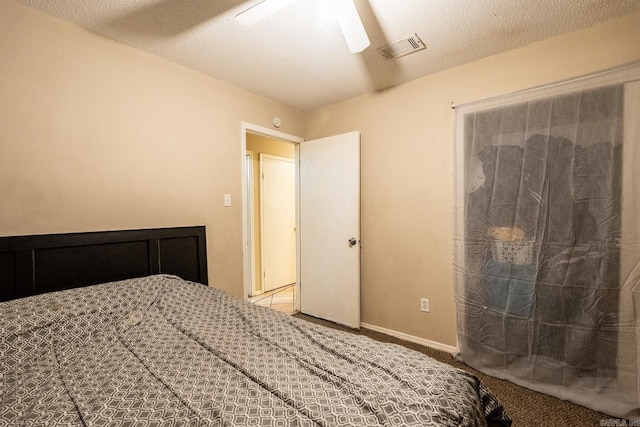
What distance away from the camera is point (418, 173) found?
2.57m

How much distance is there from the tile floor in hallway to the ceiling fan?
2.87 meters

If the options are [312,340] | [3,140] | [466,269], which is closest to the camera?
[312,340]

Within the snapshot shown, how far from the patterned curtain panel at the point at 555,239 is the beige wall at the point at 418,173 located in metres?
0.14

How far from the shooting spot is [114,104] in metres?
1.93

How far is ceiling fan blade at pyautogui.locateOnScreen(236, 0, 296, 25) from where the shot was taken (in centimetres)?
133

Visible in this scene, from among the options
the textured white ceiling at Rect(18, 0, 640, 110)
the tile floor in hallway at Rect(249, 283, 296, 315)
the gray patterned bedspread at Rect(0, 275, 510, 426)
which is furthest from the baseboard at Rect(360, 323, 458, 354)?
the textured white ceiling at Rect(18, 0, 640, 110)

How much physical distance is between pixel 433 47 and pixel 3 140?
262 centimetres

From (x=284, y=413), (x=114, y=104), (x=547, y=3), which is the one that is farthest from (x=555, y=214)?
(x=114, y=104)

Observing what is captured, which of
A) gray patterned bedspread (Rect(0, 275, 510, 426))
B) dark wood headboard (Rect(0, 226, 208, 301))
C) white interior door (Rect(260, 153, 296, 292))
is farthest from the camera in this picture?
white interior door (Rect(260, 153, 296, 292))

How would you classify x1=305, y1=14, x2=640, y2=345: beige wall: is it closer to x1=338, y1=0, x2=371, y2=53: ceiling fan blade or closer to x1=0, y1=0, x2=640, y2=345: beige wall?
x1=0, y1=0, x2=640, y2=345: beige wall

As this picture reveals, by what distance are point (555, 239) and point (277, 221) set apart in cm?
325

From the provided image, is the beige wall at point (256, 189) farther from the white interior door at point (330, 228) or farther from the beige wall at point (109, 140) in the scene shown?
the beige wall at point (109, 140)

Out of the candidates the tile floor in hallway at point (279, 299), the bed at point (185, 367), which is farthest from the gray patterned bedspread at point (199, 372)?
the tile floor in hallway at point (279, 299)

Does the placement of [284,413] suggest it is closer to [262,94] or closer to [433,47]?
[433,47]
